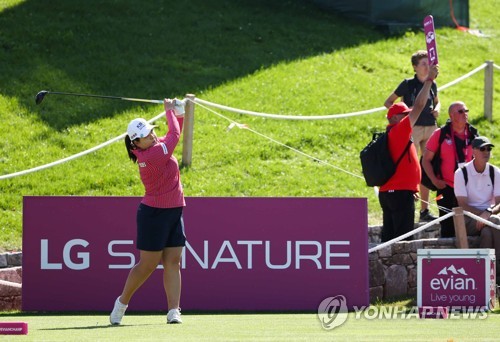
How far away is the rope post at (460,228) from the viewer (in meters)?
12.0

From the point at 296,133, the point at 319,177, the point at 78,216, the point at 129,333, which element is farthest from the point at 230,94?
the point at 129,333

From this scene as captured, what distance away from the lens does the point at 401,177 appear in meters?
11.9

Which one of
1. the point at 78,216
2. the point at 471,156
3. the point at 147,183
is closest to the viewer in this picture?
the point at 147,183

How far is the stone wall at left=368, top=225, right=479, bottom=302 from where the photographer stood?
12109 mm

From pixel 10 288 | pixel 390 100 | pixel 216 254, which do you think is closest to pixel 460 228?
pixel 390 100

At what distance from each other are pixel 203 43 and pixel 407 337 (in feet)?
39.5

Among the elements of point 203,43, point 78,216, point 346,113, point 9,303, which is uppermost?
point 203,43

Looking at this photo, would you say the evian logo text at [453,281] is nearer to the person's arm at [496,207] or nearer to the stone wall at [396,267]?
the stone wall at [396,267]

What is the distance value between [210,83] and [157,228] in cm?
837

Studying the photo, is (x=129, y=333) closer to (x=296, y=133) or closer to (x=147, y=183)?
(x=147, y=183)

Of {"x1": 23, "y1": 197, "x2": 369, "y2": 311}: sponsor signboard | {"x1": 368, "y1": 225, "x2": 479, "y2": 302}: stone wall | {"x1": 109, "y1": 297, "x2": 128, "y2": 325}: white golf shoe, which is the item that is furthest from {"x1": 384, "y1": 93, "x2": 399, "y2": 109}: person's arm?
{"x1": 109, "y1": 297, "x2": 128, "y2": 325}: white golf shoe

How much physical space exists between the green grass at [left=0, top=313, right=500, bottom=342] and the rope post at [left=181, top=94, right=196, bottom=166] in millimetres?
4725

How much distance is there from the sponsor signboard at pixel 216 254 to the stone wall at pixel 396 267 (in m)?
0.49

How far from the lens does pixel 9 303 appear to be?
1173 centimetres
